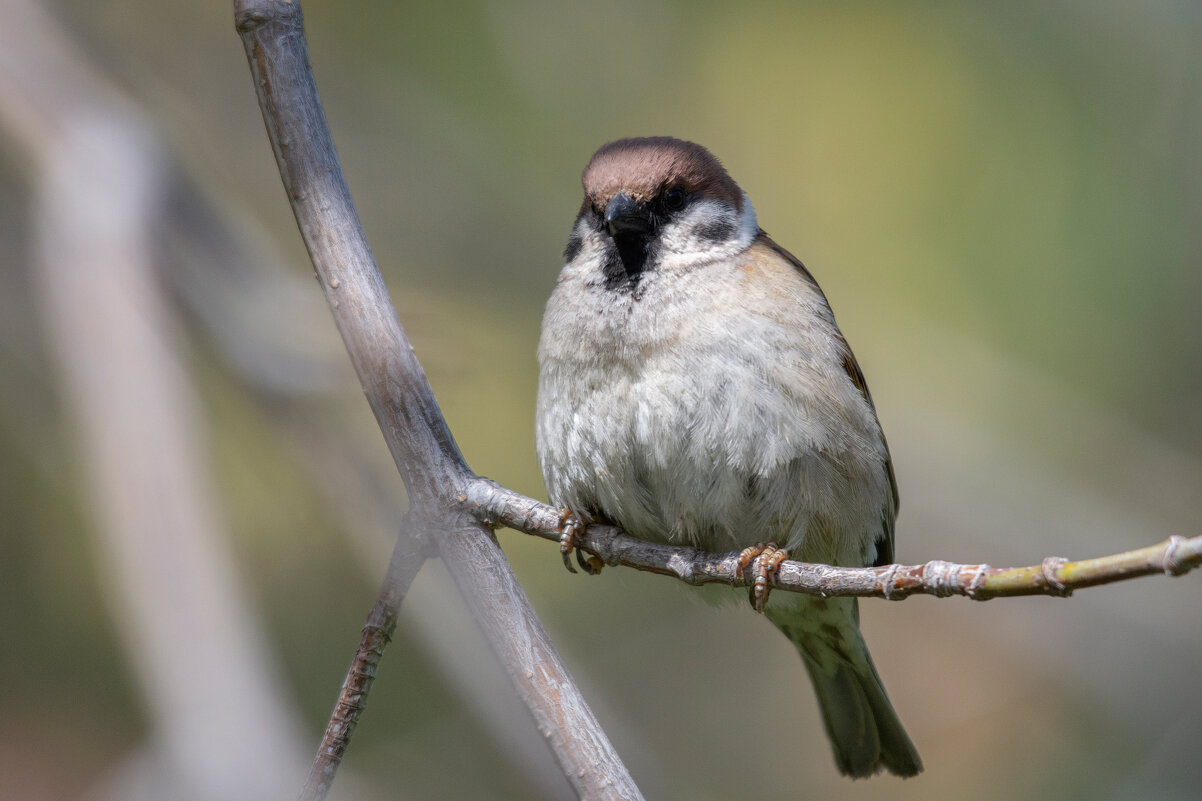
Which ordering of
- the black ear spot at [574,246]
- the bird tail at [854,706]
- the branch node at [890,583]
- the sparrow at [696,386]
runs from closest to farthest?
the branch node at [890,583], the sparrow at [696,386], the black ear spot at [574,246], the bird tail at [854,706]

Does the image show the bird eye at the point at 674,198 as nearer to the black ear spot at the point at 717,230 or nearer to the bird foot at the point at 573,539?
the black ear spot at the point at 717,230

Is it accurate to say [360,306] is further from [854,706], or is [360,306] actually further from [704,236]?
[854,706]

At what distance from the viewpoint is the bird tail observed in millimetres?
3541

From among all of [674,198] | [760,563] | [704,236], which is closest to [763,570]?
[760,563]

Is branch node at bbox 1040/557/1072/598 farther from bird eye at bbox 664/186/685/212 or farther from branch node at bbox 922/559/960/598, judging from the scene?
bird eye at bbox 664/186/685/212

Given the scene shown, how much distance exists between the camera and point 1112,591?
4.61 meters

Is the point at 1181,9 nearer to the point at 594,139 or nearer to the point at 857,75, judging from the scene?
the point at 857,75

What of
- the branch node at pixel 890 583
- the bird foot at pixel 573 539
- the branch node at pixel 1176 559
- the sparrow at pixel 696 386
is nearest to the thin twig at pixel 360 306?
the bird foot at pixel 573 539

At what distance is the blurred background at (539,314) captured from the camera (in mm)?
3186

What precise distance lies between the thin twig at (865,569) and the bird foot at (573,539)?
0.10 feet

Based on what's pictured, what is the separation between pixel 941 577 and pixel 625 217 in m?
1.62

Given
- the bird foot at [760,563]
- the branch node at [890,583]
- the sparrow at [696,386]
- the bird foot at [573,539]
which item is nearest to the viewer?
the branch node at [890,583]

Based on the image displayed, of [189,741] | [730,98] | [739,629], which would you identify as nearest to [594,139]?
[730,98]

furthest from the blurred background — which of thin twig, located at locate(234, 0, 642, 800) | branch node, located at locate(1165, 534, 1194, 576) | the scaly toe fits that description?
branch node, located at locate(1165, 534, 1194, 576)
